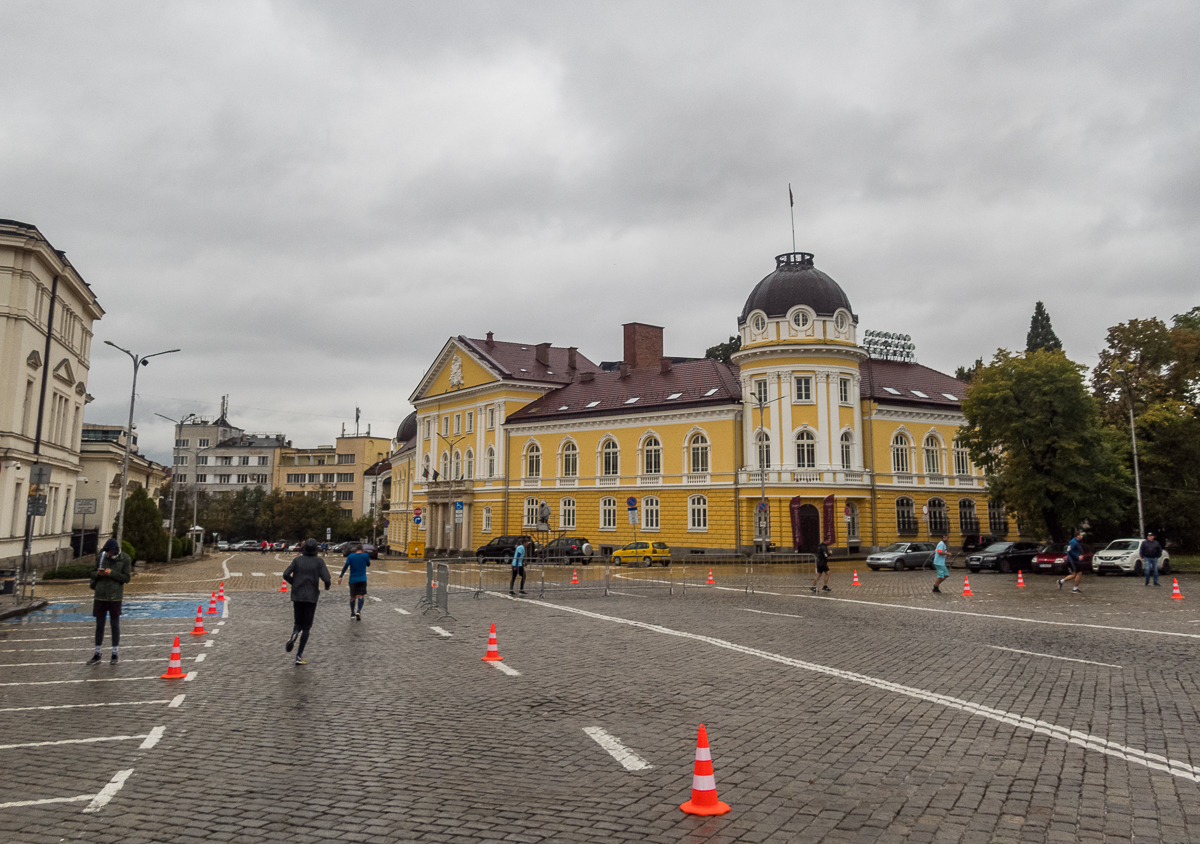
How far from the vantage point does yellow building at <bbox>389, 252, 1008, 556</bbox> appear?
164 feet

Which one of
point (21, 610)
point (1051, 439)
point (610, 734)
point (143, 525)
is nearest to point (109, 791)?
point (610, 734)

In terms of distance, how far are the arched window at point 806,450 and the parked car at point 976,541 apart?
35.4 ft

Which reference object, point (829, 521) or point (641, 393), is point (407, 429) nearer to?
point (641, 393)

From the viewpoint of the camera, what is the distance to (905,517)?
52.4m

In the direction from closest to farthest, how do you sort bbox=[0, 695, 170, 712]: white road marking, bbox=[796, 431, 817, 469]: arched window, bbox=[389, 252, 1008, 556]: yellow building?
bbox=[0, 695, 170, 712]: white road marking < bbox=[389, 252, 1008, 556]: yellow building < bbox=[796, 431, 817, 469]: arched window

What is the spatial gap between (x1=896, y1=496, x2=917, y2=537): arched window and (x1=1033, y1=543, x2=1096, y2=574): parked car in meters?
13.8

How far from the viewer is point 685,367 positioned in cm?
5853

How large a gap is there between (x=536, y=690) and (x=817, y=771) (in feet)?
14.4

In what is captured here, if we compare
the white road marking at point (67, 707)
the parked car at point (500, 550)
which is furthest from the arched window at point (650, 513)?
the white road marking at point (67, 707)

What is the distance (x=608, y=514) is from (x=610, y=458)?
3.74m

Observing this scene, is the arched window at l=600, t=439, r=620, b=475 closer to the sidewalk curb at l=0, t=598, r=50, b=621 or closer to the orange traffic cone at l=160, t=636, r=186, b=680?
the sidewalk curb at l=0, t=598, r=50, b=621

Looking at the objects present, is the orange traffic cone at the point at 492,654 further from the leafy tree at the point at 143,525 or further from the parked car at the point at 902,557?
the leafy tree at the point at 143,525

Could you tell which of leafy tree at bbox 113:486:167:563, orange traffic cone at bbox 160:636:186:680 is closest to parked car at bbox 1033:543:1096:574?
orange traffic cone at bbox 160:636:186:680

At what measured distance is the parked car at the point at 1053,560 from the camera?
119 ft
